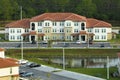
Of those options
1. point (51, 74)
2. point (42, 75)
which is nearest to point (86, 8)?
point (51, 74)

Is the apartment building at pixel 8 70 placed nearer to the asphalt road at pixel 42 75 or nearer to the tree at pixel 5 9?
the asphalt road at pixel 42 75

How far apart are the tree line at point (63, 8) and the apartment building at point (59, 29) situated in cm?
1169

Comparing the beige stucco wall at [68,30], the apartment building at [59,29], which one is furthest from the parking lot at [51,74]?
the beige stucco wall at [68,30]

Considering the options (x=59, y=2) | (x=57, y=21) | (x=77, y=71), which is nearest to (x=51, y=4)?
(x=59, y=2)

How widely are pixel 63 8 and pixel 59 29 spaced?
52.2 feet

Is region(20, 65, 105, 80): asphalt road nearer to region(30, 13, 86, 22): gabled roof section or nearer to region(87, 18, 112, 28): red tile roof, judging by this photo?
region(30, 13, 86, 22): gabled roof section

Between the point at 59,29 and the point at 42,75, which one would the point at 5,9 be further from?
the point at 42,75

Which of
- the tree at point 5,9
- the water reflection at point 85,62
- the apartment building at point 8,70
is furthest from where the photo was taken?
the tree at point 5,9

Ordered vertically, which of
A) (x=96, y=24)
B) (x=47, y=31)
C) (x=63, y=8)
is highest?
(x=63, y=8)

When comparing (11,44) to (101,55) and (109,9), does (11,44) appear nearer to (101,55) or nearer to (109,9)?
(101,55)

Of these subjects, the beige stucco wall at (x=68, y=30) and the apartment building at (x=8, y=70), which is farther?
the beige stucco wall at (x=68, y=30)

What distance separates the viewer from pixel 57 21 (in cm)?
6925

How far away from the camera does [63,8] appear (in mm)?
84812

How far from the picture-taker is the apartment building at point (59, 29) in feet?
225
